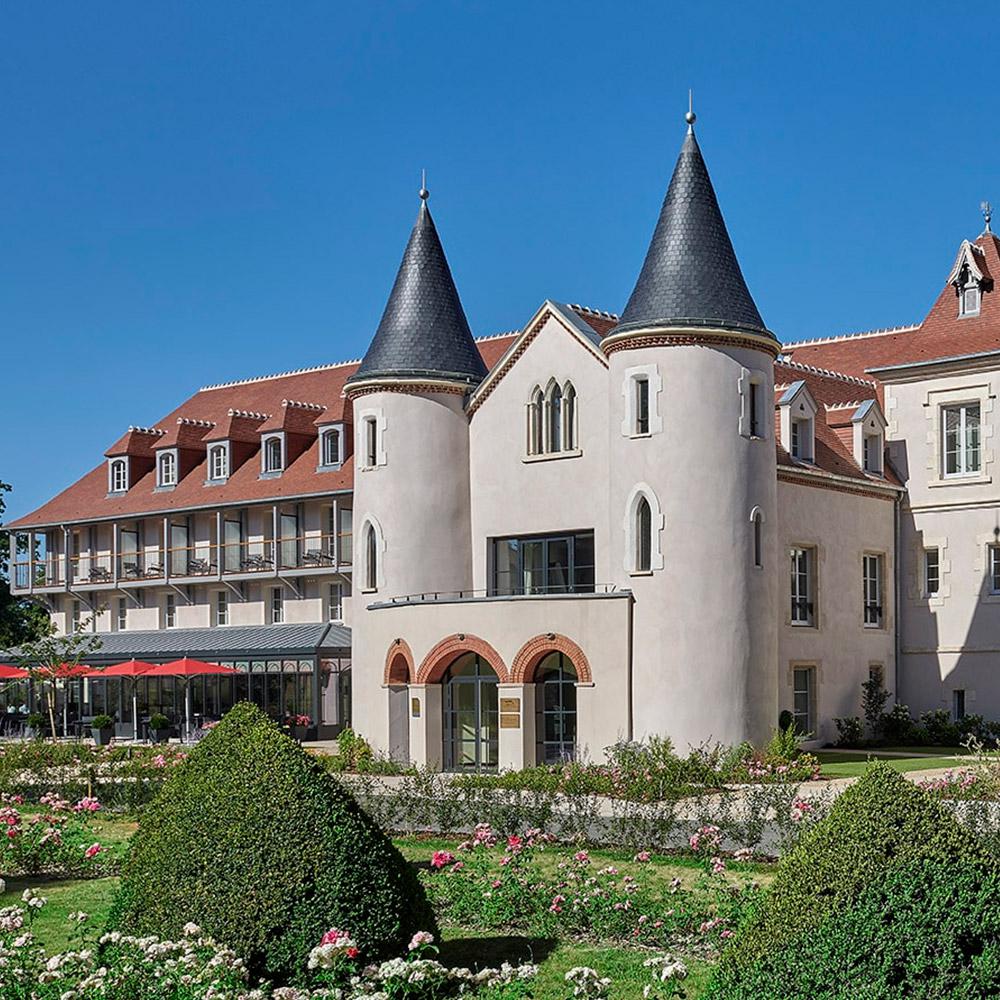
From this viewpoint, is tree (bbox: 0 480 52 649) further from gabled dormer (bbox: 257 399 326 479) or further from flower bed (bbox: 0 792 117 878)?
flower bed (bbox: 0 792 117 878)

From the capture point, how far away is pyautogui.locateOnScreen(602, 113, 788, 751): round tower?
2880 centimetres

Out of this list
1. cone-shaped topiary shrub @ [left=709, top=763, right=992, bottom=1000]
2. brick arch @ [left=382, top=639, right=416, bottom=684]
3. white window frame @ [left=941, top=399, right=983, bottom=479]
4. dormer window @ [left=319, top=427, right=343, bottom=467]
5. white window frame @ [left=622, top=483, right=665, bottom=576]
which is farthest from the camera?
dormer window @ [left=319, top=427, right=343, bottom=467]

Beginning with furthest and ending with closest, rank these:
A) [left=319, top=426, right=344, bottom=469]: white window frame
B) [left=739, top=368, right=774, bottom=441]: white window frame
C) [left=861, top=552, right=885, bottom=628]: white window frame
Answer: [left=319, top=426, right=344, bottom=469]: white window frame → [left=861, top=552, right=885, bottom=628]: white window frame → [left=739, top=368, right=774, bottom=441]: white window frame

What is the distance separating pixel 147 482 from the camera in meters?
53.3

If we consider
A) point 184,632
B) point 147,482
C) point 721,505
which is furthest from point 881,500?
point 147,482

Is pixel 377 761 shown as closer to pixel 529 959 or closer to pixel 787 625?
pixel 787 625

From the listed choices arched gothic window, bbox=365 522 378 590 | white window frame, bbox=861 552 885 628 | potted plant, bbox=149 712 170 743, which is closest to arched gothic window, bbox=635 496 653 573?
arched gothic window, bbox=365 522 378 590

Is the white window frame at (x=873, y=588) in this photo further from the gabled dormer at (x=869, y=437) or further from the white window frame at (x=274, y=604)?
the white window frame at (x=274, y=604)

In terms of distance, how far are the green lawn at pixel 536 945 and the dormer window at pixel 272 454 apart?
32570 mm

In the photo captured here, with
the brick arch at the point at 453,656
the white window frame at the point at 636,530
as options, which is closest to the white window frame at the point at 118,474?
the brick arch at the point at 453,656

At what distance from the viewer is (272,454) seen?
49656mm

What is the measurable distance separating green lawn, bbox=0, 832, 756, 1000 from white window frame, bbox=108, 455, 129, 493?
3770 cm

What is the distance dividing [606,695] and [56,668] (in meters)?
11.6

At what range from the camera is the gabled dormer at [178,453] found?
52.0 meters
